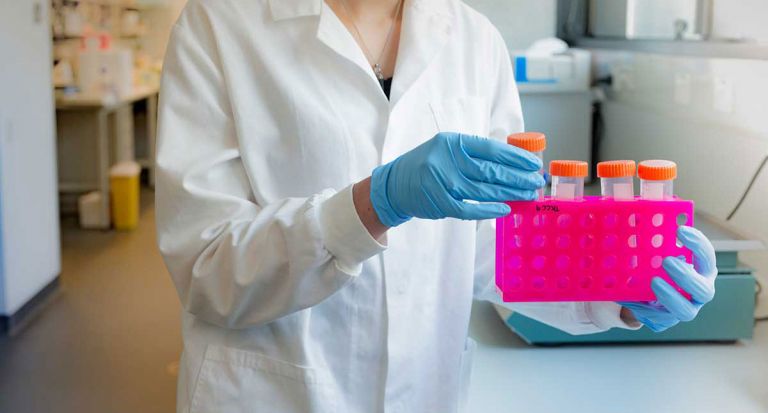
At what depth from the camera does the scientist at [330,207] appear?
109 centimetres

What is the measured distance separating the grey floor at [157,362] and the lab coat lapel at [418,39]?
638mm

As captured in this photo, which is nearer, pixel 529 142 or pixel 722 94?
pixel 529 142

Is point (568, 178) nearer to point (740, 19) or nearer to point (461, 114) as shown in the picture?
point (461, 114)

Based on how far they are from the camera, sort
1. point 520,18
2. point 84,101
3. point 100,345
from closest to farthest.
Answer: point 520,18, point 100,345, point 84,101

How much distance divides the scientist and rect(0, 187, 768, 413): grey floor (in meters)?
0.35

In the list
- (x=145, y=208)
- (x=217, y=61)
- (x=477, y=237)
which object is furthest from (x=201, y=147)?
(x=145, y=208)

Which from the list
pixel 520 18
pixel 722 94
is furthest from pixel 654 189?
pixel 520 18

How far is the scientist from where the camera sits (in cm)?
109

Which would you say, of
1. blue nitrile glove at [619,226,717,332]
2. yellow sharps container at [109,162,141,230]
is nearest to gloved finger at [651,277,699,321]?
blue nitrile glove at [619,226,717,332]

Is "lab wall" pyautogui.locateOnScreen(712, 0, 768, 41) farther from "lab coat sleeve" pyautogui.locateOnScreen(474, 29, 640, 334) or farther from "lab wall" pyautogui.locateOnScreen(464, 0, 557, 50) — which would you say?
"lab coat sleeve" pyautogui.locateOnScreen(474, 29, 640, 334)

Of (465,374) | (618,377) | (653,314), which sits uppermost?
(653,314)

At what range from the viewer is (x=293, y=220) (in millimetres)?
1103

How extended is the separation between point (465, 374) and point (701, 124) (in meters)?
1.26

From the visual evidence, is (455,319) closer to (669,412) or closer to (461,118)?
(461,118)
